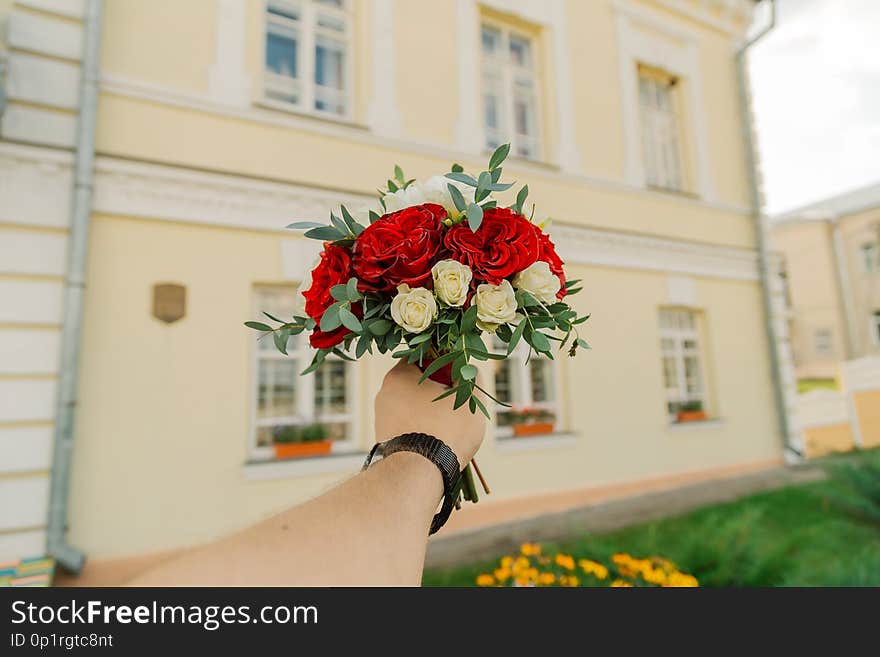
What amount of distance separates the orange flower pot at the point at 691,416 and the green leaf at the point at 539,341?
6267mm

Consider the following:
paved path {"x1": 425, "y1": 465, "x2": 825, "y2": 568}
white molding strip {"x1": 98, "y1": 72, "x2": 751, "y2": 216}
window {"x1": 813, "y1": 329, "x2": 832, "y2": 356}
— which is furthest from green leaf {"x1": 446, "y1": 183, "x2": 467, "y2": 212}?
window {"x1": 813, "y1": 329, "x2": 832, "y2": 356}

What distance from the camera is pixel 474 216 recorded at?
1008 mm

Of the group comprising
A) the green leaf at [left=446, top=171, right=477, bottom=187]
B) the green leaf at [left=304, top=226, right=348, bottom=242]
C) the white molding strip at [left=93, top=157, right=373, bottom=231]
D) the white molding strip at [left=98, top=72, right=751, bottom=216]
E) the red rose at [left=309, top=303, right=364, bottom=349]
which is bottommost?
the red rose at [left=309, top=303, right=364, bottom=349]

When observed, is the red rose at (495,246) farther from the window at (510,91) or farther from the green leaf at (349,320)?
the window at (510,91)

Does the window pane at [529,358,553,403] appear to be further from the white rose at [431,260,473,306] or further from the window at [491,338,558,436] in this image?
the white rose at [431,260,473,306]

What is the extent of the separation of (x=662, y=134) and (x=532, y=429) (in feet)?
16.3

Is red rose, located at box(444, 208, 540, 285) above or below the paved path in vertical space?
above

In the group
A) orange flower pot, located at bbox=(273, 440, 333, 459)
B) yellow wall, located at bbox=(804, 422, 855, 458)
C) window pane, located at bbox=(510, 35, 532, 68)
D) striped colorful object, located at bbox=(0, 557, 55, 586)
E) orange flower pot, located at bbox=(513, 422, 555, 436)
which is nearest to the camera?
striped colorful object, located at bbox=(0, 557, 55, 586)

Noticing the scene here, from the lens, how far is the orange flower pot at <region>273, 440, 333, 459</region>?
426 centimetres

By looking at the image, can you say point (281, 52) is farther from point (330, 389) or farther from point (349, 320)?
point (349, 320)

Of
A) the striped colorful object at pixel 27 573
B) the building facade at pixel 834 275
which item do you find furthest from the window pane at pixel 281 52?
the building facade at pixel 834 275

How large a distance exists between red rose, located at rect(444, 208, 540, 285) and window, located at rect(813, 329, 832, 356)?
A: 24.6 m
